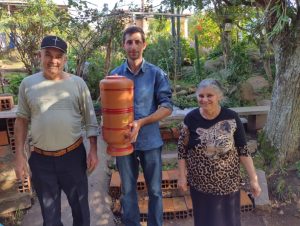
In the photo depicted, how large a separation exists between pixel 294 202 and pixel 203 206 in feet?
5.97

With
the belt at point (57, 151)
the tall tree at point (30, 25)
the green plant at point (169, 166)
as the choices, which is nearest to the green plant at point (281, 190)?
the green plant at point (169, 166)

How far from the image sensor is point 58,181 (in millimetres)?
2484

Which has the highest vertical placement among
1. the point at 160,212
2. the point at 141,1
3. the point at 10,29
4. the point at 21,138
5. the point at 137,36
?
the point at 141,1

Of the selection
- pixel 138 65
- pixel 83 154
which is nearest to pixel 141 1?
pixel 138 65

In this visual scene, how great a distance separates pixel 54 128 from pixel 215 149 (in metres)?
1.18

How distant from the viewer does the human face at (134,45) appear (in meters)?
2.43

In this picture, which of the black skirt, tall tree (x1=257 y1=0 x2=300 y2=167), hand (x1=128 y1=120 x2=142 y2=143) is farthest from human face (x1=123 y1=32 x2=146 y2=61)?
tall tree (x1=257 y1=0 x2=300 y2=167)

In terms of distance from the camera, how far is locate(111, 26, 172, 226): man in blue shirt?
8.15 ft

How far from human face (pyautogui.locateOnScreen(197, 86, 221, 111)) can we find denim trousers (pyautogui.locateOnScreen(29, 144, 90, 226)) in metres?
1.02

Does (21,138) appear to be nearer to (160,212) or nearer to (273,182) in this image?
(160,212)

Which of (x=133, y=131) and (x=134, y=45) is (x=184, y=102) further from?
(x=133, y=131)

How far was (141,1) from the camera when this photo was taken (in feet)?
21.4

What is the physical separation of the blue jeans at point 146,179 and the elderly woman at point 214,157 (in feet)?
0.88

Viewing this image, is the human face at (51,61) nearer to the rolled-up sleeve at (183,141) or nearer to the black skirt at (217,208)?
the rolled-up sleeve at (183,141)
